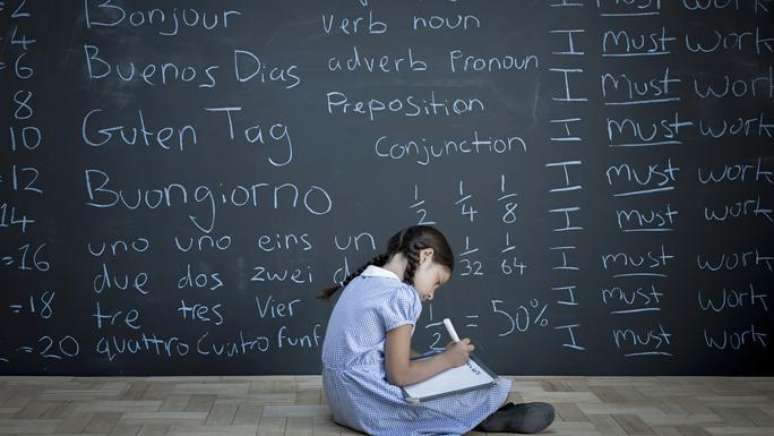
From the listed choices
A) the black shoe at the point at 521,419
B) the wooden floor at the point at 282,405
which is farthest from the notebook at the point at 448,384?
the wooden floor at the point at 282,405

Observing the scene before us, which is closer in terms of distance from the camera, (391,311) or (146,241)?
(391,311)

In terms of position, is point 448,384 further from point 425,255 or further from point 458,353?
point 425,255

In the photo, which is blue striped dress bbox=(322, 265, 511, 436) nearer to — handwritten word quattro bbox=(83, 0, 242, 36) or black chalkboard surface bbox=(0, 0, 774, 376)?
black chalkboard surface bbox=(0, 0, 774, 376)

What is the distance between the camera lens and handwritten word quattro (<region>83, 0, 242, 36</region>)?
3973mm

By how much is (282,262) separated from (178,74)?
0.90 m

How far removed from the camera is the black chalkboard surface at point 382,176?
398 centimetres

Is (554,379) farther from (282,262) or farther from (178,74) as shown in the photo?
(178,74)

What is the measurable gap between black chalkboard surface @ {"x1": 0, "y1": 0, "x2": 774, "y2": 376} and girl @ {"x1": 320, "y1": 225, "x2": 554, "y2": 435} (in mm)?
963

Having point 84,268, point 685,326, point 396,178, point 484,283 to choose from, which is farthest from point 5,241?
point 685,326

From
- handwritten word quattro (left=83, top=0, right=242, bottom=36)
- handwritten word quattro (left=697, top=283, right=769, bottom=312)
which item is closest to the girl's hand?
handwritten word quattro (left=697, top=283, right=769, bottom=312)

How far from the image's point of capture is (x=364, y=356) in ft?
10.0

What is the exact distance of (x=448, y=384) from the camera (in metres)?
3.00

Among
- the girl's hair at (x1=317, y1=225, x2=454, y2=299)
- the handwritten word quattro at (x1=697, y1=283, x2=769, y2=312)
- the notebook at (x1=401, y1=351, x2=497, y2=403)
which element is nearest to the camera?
the notebook at (x1=401, y1=351, x2=497, y2=403)

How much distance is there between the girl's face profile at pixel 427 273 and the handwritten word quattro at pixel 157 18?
4.98 ft
